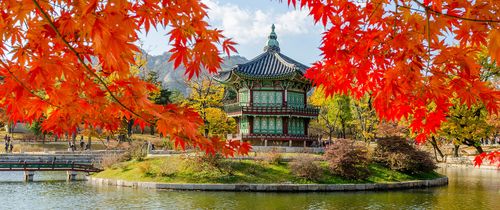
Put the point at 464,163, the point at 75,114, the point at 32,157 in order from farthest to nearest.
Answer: the point at 464,163, the point at 32,157, the point at 75,114

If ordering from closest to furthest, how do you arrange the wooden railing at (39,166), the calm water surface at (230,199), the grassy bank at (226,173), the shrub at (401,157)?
the calm water surface at (230,199)
the grassy bank at (226,173)
the shrub at (401,157)
the wooden railing at (39,166)

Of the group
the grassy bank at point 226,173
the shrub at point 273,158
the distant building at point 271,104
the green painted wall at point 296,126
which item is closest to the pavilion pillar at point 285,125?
the distant building at point 271,104

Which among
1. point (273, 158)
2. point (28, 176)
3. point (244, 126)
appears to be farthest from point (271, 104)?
point (28, 176)

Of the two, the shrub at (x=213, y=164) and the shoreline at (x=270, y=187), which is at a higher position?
the shrub at (x=213, y=164)

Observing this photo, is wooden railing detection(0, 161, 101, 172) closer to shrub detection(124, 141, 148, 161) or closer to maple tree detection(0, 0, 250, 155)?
shrub detection(124, 141, 148, 161)

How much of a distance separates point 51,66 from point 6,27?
52cm

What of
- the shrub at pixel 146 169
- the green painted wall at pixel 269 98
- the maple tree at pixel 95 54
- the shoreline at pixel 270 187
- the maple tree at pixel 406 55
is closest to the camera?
the maple tree at pixel 95 54

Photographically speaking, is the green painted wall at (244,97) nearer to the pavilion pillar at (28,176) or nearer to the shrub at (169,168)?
the shrub at (169,168)

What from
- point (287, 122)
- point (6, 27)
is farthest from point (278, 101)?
point (6, 27)

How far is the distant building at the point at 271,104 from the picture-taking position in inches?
1293

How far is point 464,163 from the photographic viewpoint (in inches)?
1688

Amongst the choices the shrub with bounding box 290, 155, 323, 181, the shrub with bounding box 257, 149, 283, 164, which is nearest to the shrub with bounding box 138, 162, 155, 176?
the shrub with bounding box 257, 149, 283, 164

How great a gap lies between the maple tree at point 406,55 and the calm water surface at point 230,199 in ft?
41.4

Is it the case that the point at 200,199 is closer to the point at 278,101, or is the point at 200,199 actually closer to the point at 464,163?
the point at 278,101
